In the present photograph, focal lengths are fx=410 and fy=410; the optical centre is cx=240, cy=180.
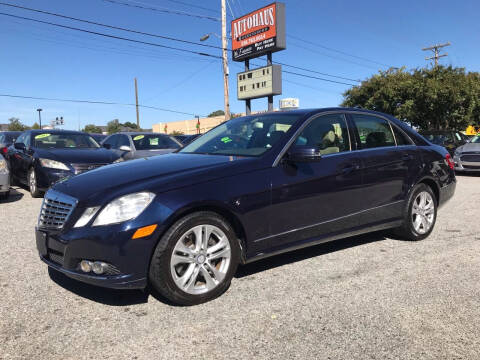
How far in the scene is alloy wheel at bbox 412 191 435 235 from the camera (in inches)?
195

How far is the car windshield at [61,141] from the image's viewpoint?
29.5ft

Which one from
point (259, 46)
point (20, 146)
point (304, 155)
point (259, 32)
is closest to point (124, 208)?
point (304, 155)

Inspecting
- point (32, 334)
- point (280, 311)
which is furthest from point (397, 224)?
point (32, 334)

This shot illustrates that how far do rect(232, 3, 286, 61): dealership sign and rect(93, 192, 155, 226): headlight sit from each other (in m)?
21.6

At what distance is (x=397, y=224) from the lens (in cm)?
477

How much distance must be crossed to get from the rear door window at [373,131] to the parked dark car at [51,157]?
537 cm

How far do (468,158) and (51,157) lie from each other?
468 inches

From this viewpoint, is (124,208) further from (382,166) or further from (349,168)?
(382,166)

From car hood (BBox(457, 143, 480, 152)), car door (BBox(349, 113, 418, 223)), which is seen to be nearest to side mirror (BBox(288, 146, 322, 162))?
car door (BBox(349, 113, 418, 223))

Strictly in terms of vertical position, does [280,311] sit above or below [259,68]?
below

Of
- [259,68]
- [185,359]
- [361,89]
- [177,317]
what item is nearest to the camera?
[185,359]

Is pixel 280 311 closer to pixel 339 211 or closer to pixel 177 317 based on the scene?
pixel 177 317

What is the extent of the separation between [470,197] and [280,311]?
700cm

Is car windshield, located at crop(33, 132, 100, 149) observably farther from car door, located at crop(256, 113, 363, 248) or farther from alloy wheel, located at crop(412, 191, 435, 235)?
alloy wheel, located at crop(412, 191, 435, 235)
